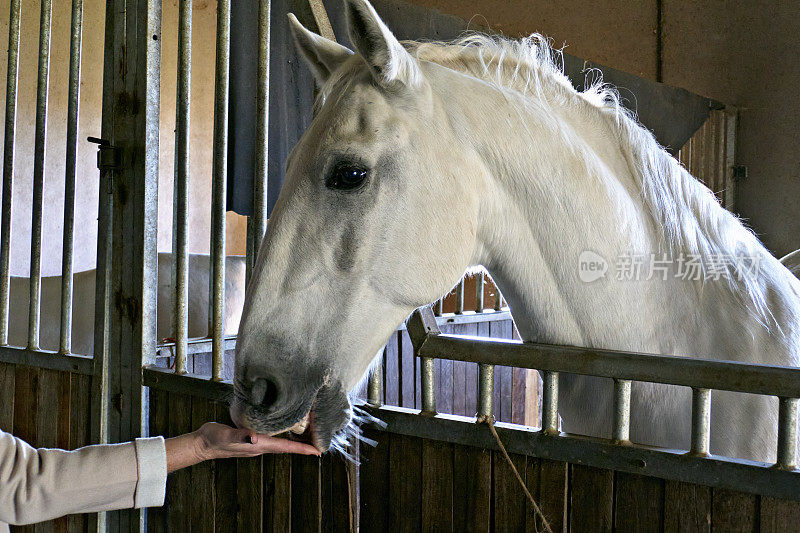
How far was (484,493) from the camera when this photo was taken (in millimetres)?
990

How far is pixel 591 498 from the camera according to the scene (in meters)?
0.90

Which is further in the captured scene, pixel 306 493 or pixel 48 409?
pixel 48 409

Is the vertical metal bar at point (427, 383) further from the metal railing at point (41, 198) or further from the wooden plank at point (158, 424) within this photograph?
the metal railing at point (41, 198)

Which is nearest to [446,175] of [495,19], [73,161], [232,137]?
[232,137]

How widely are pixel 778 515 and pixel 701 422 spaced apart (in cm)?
13

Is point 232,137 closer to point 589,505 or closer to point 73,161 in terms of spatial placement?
point 73,161

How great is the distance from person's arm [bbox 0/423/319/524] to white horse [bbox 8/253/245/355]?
1137 millimetres

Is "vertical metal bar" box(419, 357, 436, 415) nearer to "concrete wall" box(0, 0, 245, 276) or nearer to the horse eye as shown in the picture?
the horse eye

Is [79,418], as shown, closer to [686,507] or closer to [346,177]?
[346,177]

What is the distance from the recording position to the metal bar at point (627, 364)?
2.49 ft

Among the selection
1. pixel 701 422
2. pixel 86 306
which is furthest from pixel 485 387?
pixel 86 306

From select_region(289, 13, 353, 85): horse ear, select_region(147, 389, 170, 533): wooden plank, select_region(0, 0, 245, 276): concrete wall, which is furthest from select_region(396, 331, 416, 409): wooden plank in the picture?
select_region(0, 0, 245, 276): concrete wall

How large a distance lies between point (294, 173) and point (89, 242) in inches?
163

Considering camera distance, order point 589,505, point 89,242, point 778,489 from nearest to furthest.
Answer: point 778,489 → point 589,505 → point 89,242
